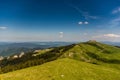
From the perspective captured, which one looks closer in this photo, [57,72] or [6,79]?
[6,79]

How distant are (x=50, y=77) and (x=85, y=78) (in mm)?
16003

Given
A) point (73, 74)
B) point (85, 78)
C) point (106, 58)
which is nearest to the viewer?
point (85, 78)

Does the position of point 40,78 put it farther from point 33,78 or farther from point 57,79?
point 57,79

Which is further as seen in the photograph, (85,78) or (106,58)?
(106,58)

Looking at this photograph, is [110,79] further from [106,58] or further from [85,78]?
[106,58]

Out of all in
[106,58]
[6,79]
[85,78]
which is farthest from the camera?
[106,58]

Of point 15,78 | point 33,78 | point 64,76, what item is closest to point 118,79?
point 64,76

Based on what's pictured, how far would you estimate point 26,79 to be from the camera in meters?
67.4

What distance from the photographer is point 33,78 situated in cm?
6869

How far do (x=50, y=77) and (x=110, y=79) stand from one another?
29.2 meters

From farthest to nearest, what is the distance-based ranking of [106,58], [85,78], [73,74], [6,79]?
[106,58] < [73,74] < [85,78] < [6,79]

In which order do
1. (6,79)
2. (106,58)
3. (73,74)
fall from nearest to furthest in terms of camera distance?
(6,79), (73,74), (106,58)

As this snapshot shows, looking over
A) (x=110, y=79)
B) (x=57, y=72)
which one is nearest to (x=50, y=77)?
(x=57, y=72)

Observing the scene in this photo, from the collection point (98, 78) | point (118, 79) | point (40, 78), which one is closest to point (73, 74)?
point (98, 78)
